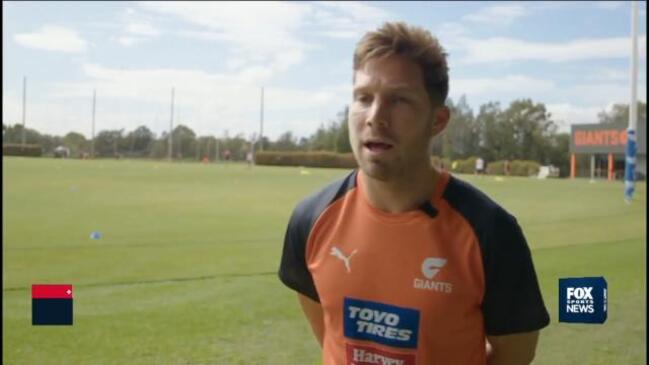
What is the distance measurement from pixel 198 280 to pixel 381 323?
406 centimetres

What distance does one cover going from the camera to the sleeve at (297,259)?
1728 millimetres

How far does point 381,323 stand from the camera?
5.18 ft

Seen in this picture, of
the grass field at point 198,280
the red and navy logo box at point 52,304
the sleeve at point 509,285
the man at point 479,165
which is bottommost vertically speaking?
the grass field at point 198,280

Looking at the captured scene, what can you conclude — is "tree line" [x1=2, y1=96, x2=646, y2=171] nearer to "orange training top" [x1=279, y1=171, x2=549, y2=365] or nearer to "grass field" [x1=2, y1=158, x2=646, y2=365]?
"grass field" [x1=2, y1=158, x2=646, y2=365]

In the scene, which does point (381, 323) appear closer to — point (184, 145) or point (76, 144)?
point (184, 145)

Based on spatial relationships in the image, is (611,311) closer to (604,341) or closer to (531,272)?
(604,341)

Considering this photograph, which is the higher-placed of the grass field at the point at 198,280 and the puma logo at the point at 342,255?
the puma logo at the point at 342,255

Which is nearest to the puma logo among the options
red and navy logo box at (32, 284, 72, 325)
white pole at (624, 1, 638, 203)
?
red and navy logo box at (32, 284, 72, 325)

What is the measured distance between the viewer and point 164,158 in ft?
126

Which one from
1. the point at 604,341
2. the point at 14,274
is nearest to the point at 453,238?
the point at 604,341

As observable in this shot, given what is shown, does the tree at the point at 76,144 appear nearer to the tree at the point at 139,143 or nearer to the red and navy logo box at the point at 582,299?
the tree at the point at 139,143

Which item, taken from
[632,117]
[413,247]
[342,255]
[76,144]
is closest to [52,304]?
[342,255]

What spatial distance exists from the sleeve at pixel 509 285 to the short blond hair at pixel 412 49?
0.32 m

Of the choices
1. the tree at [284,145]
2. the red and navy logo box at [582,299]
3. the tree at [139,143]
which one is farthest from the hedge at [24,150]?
the red and navy logo box at [582,299]
